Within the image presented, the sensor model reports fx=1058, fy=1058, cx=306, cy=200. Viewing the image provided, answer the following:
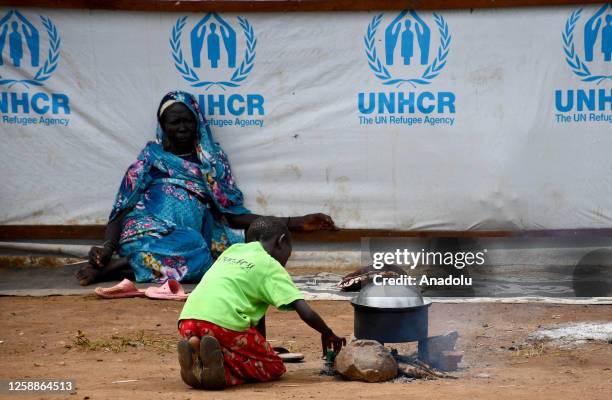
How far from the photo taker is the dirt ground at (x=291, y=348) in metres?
5.13

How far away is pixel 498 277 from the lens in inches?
347

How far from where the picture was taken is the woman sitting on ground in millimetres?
8680

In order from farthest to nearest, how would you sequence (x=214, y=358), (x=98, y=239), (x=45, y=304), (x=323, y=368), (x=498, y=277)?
1. (x=98, y=239)
2. (x=498, y=277)
3. (x=45, y=304)
4. (x=323, y=368)
5. (x=214, y=358)

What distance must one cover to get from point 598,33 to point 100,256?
Result: 14.9 ft

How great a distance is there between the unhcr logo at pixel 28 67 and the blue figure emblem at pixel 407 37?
2.87 metres

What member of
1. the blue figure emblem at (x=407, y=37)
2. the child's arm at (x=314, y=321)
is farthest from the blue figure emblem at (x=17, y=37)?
the child's arm at (x=314, y=321)

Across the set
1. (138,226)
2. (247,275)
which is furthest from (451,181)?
(247,275)

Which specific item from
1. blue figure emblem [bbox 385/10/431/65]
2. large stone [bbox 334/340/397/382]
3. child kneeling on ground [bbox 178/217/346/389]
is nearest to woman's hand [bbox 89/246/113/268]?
blue figure emblem [bbox 385/10/431/65]

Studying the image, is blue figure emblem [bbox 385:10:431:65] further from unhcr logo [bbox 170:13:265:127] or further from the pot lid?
the pot lid

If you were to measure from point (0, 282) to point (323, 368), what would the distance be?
4.04m

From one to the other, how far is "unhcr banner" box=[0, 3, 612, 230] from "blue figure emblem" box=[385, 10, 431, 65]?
0.01m

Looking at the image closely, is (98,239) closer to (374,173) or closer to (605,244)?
(374,173)

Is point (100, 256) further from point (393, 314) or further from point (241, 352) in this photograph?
point (393, 314)

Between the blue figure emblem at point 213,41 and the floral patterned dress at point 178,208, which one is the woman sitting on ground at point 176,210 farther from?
the blue figure emblem at point 213,41
